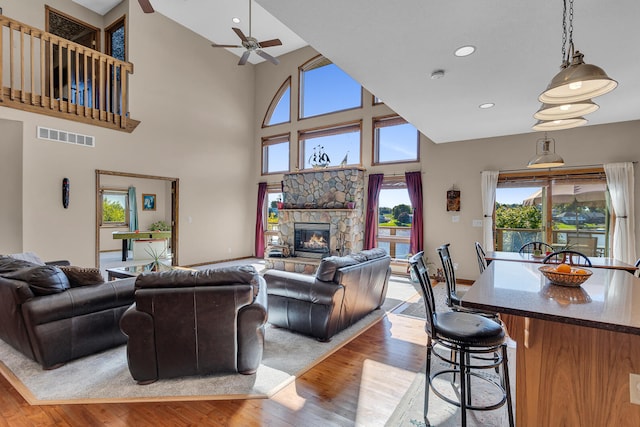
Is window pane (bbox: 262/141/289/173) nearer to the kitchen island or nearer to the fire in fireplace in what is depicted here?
the fire in fireplace

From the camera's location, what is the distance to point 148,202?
10172 millimetres

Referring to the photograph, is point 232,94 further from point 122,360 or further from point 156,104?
point 122,360

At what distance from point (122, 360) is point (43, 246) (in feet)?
12.5

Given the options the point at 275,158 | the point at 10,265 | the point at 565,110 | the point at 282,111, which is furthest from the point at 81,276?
the point at 282,111

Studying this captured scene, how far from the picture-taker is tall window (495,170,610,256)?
5.20 m

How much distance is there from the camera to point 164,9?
6.62 meters

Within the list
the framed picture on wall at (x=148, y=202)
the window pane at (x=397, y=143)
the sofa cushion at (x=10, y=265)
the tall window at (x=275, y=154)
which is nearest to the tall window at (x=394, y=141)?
the window pane at (x=397, y=143)

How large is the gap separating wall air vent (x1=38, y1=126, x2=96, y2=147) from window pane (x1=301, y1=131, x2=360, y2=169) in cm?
460

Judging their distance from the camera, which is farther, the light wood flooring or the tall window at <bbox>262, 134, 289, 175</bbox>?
the tall window at <bbox>262, 134, 289, 175</bbox>

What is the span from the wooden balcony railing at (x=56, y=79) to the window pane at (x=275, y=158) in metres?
3.51

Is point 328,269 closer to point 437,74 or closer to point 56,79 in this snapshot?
point 437,74

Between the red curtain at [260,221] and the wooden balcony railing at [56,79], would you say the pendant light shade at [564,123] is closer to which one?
the wooden balcony railing at [56,79]

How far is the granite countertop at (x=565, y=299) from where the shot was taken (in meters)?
1.29

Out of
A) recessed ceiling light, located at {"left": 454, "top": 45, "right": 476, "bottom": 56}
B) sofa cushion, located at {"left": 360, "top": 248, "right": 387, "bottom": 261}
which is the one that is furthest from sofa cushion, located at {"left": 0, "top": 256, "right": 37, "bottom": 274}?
recessed ceiling light, located at {"left": 454, "top": 45, "right": 476, "bottom": 56}
